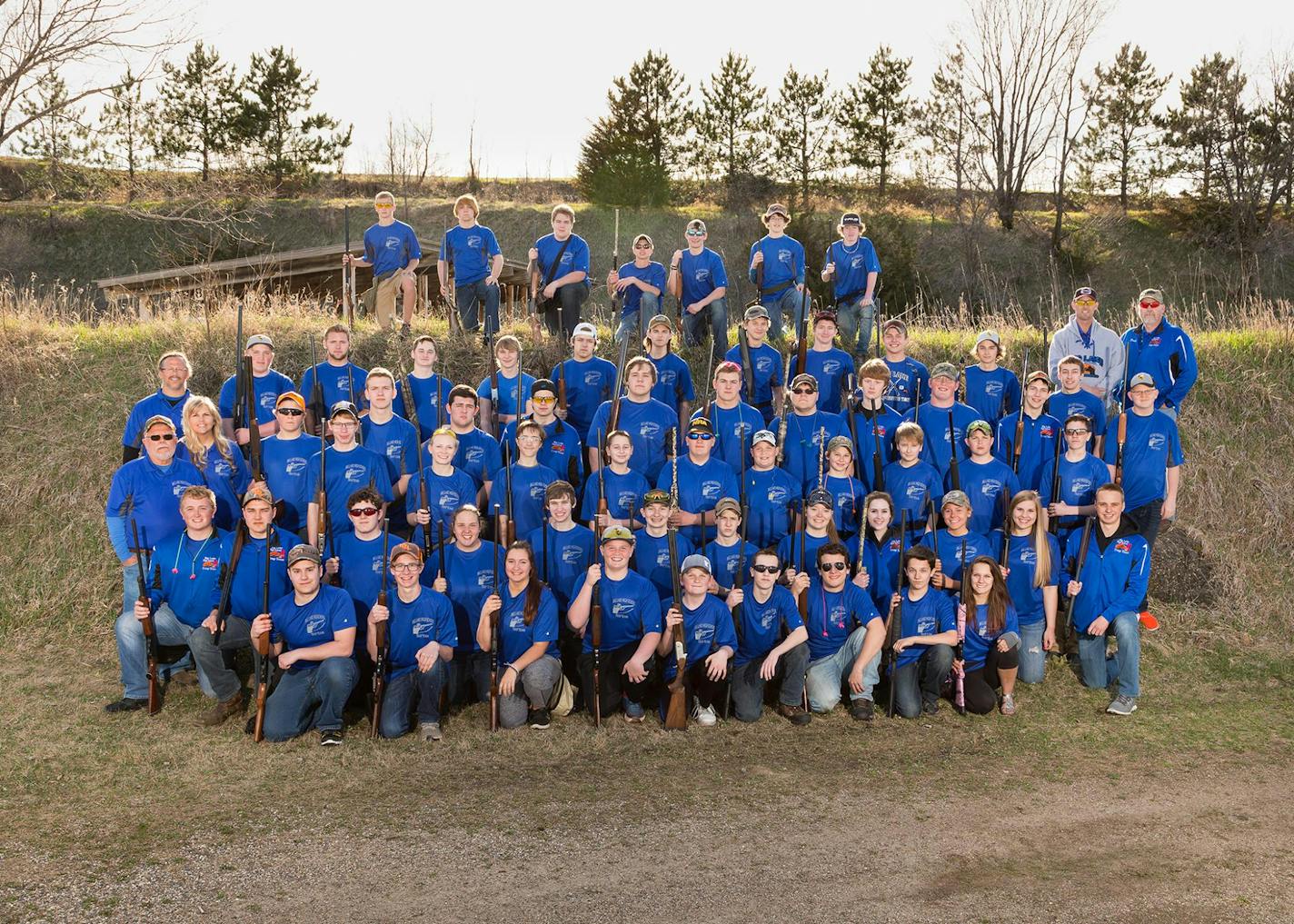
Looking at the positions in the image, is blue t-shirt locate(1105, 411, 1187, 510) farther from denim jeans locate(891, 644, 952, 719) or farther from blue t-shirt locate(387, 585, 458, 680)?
blue t-shirt locate(387, 585, 458, 680)

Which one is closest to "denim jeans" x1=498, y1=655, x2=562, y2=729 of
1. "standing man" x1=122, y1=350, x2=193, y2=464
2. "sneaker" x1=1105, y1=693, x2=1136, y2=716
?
"standing man" x1=122, y1=350, x2=193, y2=464

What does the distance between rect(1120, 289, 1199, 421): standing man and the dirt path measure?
4488 millimetres

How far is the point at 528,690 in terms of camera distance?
24.7ft

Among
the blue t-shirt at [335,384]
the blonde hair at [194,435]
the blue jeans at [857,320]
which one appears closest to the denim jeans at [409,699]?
the blonde hair at [194,435]

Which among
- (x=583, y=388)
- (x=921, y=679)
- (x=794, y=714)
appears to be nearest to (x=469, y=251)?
(x=583, y=388)

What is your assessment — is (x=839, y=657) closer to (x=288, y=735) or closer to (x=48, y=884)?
(x=288, y=735)

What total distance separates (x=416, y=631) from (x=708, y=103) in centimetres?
3389

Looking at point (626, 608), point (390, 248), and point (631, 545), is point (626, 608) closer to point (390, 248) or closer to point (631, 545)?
point (631, 545)

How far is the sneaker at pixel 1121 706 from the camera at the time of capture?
7980 mm

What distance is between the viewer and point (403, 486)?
848 cm

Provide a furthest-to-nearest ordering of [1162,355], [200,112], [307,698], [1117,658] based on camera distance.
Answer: [200,112] < [1162,355] < [1117,658] < [307,698]

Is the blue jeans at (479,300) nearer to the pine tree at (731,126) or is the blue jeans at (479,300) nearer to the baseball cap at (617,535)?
the baseball cap at (617,535)

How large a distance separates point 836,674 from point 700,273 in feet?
16.8

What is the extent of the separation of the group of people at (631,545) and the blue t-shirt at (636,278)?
2.08 m
